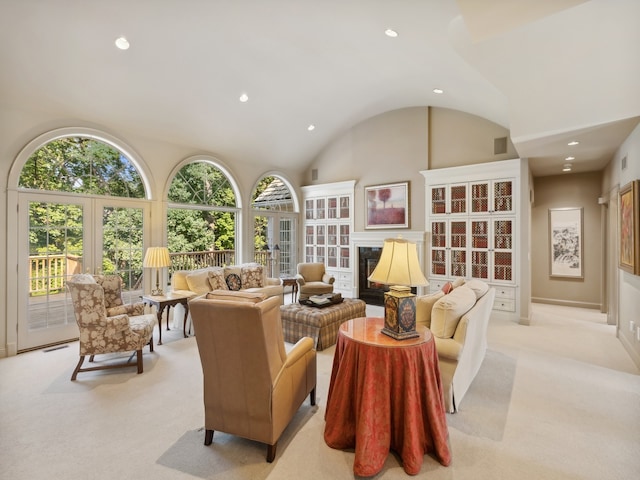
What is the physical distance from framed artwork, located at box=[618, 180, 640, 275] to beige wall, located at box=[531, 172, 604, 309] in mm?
2554

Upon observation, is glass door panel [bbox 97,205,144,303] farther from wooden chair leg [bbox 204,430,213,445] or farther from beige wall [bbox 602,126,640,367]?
beige wall [bbox 602,126,640,367]

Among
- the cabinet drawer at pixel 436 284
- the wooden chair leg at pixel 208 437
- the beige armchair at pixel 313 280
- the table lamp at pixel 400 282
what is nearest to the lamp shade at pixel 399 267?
the table lamp at pixel 400 282

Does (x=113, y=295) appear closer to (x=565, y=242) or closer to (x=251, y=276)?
(x=251, y=276)

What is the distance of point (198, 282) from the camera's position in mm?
4988

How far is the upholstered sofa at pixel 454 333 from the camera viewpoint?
8.34ft

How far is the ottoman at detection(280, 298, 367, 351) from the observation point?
12.9 ft

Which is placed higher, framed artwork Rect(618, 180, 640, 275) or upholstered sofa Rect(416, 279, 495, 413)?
framed artwork Rect(618, 180, 640, 275)

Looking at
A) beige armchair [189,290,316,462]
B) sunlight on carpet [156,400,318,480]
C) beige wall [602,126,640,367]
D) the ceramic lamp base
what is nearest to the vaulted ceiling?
beige wall [602,126,640,367]

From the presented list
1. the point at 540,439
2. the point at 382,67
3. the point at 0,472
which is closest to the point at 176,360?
the point at 0,472

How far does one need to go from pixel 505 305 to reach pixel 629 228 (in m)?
2.29

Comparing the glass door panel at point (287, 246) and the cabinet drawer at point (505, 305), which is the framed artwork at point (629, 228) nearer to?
the cabinet drawer at point (505, 305)

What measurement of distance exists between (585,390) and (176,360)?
419 cm

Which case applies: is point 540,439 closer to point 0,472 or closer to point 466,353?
point 466,353

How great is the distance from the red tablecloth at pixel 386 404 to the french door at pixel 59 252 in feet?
13.7
